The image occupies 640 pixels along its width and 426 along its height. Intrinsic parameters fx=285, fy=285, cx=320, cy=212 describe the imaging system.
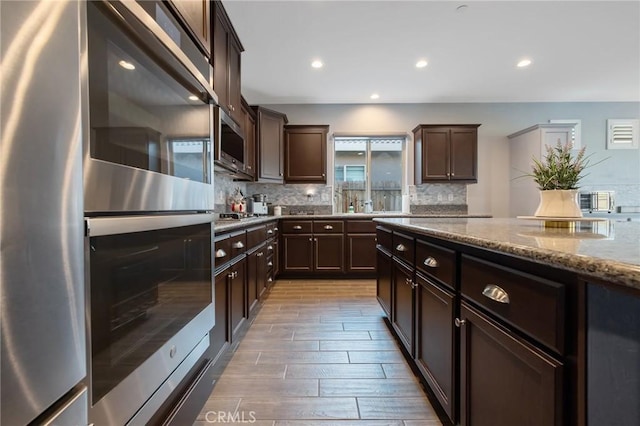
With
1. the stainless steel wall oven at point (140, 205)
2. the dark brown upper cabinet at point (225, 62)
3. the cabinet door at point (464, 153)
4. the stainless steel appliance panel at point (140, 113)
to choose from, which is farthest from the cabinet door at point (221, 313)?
the cabinet door at point (464, 153)

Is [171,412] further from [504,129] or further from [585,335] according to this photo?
[504,129]

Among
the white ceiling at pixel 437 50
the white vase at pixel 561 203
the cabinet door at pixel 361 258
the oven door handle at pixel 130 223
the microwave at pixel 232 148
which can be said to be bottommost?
the cabinet door at pixel 361 258

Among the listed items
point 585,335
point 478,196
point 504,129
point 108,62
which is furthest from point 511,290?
point 504,129

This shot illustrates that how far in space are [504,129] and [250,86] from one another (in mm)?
4221

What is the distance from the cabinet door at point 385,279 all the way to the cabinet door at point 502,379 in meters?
1.11

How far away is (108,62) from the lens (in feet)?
2.09

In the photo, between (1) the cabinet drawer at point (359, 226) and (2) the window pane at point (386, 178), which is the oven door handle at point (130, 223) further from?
(2) the window pane at point (386, 178)

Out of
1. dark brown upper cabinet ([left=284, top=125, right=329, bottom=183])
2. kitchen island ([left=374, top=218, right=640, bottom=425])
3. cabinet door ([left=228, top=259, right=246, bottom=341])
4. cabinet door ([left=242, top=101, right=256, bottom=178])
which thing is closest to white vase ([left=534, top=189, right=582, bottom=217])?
kitchen island ([left=374, top=218, right=640, bottom=425])

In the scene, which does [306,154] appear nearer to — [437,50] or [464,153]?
[437,50]

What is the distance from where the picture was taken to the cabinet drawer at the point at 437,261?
3.78ft

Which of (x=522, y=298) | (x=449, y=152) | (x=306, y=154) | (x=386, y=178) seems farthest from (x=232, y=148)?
(x=449, y=152)

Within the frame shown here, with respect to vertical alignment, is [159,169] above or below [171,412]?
above

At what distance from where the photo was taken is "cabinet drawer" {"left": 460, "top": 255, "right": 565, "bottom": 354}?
2.10 feet

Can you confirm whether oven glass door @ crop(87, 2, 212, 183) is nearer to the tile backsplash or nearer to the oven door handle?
the oven door handle
